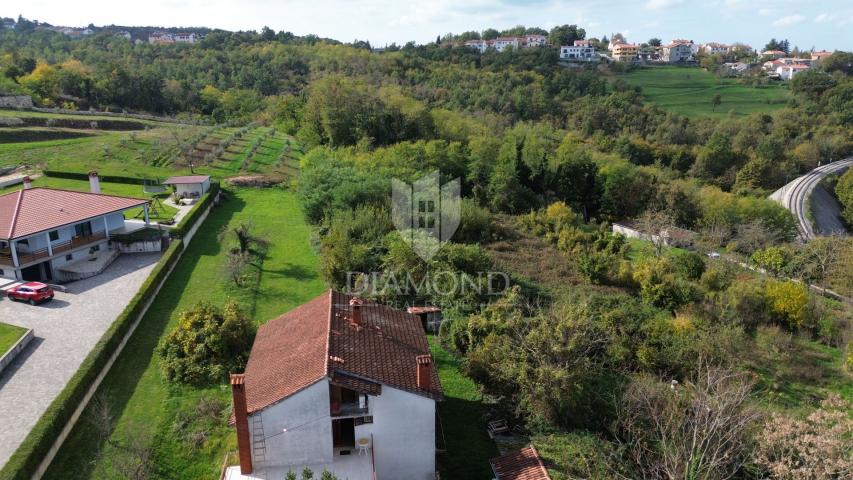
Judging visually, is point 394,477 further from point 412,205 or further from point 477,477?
point 412,205

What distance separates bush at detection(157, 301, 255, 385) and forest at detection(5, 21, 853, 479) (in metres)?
5.82

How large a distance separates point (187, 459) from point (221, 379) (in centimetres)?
336

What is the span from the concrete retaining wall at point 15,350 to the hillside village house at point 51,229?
6315 mm

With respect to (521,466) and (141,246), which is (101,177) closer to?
(141,246)

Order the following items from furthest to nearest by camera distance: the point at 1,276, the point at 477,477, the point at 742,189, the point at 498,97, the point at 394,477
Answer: the point at 498,97
the point at 742,189
the point at 1,276
the point at 477,477
the point at 394,477

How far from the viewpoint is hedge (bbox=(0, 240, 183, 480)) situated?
42.3 ft

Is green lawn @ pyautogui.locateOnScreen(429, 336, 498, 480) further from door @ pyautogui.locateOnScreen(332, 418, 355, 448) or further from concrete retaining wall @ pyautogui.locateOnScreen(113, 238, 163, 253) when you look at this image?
concrete retaining wall @ pyautogui.locateOnScreen(113, 238, 163, 253)

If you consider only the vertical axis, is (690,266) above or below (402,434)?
below

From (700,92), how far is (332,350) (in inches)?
4078

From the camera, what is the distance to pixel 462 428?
16266mm

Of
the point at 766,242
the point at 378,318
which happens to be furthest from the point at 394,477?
the point at 766,242

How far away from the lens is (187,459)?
14469 millimetres

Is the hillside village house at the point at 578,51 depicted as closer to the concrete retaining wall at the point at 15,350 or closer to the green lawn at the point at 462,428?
the green lawn at the point at 462,428

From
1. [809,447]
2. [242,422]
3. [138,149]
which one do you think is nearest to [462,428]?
[242,422]
